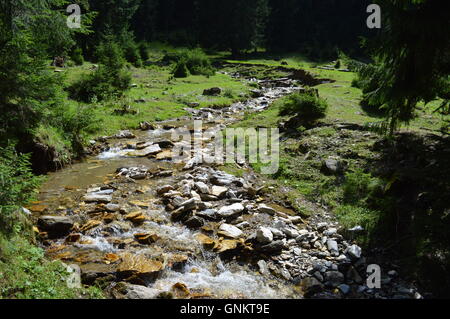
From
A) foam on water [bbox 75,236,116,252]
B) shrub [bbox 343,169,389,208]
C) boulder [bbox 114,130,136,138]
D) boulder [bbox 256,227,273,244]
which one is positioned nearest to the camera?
foam on water [bbox 75,236,116,252]

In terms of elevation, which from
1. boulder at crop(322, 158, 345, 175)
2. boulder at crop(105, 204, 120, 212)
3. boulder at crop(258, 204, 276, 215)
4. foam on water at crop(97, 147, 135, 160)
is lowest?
boulder at crop(258, 204, 276, 215)

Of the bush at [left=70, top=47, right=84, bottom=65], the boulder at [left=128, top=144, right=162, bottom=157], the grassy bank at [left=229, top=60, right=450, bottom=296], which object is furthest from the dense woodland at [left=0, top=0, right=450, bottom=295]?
the bush at [left=70, top=47, right=84, bottom=65]

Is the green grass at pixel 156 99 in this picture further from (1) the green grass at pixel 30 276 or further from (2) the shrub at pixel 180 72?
(1) the green grass at pixel 30 276

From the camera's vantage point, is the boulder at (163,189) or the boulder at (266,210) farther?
the boulder at (163,189)

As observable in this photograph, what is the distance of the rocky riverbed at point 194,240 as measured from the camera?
6617 mm

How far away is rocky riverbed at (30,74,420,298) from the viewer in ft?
21.7

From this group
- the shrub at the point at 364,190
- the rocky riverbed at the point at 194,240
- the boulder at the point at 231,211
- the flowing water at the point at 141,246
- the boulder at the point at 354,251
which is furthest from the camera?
the boulder at the point at 231,211

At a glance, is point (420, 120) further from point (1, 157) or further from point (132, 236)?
point (1, 157)

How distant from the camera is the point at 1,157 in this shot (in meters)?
6.48

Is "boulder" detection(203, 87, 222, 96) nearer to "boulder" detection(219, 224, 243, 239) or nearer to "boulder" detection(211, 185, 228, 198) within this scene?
"boulder" detection(211, 185, 228, 198)

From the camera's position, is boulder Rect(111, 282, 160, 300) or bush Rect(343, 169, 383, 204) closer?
boulder Rect(111, 282, 160, 300)

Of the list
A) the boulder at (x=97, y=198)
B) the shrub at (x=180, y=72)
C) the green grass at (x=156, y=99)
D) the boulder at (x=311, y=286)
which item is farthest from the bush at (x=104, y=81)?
the boulder at (x=311, y=286)

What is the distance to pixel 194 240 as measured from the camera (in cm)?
811
